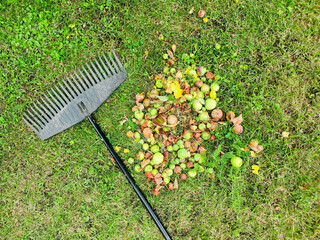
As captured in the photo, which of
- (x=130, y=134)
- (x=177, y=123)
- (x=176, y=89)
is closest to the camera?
(x=176, y=89)

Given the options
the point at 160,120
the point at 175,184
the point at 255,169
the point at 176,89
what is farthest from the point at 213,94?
the point at 175,184

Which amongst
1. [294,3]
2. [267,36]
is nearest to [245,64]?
[267,36]

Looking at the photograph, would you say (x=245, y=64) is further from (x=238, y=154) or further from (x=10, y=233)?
(x=10, y=233)

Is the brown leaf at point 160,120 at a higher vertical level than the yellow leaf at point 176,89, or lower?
lower

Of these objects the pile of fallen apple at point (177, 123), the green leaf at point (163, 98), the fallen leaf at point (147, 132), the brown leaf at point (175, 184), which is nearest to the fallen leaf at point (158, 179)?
the pile of fallen apple at point (177, 123)

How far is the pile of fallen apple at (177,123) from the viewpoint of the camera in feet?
8.27

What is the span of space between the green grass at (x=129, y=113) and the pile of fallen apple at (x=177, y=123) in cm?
19

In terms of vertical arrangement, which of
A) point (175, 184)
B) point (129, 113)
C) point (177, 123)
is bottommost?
point (175, 184)

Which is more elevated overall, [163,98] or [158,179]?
[163,98]

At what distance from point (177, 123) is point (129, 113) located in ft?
2.39

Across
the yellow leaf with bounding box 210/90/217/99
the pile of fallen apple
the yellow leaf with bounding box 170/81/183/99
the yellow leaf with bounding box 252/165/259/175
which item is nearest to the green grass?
the yellow leaf with bounding box 252/165/259/175

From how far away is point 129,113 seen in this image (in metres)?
2.81

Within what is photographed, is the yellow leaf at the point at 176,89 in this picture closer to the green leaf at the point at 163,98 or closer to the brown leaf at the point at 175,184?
the green leaf at the point at 163,98

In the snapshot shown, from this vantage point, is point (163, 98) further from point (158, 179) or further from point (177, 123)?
point (158, 179)
